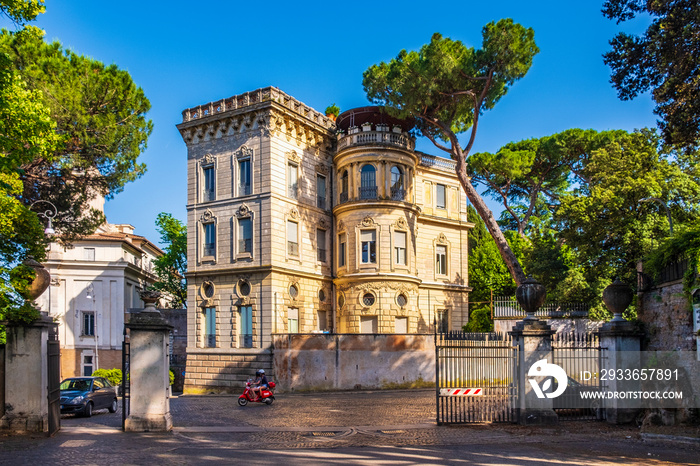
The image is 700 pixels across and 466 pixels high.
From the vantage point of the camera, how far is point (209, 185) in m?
35.2

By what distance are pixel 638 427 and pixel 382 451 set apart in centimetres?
687

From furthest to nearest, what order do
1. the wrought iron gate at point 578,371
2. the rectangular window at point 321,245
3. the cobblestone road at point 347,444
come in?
the rectangular window at point 321,245, the wrought iron gate at point 578,371, the cobblestone road at point 347,444

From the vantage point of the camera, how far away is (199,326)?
34.2m

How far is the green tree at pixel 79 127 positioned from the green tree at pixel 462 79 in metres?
13.4

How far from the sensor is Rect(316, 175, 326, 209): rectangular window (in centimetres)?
3672

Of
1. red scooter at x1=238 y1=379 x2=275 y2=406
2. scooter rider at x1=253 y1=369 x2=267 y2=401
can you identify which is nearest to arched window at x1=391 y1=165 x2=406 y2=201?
scooter rider at x1=253 y1=369 x2=267 y2=401

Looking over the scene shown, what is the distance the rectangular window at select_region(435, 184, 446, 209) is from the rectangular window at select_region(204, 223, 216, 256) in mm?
14804

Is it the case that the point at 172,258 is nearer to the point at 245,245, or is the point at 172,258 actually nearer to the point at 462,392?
the point at 245,245

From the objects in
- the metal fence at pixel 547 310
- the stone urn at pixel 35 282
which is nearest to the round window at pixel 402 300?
the metal fence at pixel 547 310

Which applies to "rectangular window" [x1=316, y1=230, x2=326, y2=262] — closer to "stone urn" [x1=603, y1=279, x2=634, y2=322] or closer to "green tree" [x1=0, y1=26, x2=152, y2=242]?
"green tree" [x1=0, y1=26, x2=152, y2=242]

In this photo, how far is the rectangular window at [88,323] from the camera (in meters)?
46.0

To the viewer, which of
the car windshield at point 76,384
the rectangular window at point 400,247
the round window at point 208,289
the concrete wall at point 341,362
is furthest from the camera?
the rectangular window at point 400,247

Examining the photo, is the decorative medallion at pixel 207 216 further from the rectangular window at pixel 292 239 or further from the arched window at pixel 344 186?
the arched window at pixel 344 186

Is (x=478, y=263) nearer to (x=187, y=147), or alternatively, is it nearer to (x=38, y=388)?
(x=187, y=147)
